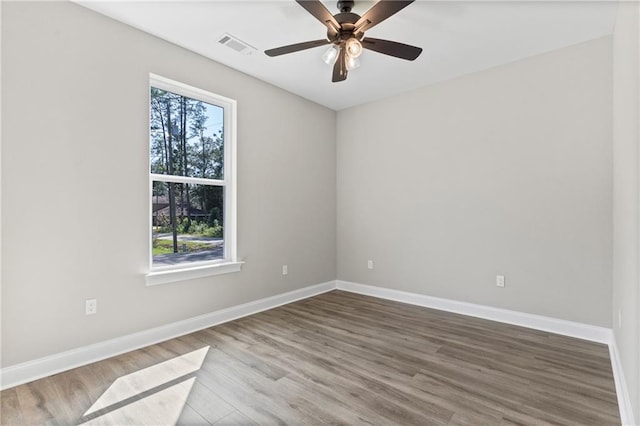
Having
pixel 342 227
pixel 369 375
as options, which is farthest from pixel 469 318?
pixel 342 227

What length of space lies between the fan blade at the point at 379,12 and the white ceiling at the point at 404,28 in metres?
0.28

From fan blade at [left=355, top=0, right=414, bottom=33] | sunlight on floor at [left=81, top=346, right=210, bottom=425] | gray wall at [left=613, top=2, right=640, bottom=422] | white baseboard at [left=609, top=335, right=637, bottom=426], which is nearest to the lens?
gray wall at [left=613, top=2, right=640, bottom=422]

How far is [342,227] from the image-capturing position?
475cm

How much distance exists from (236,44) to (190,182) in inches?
54.9

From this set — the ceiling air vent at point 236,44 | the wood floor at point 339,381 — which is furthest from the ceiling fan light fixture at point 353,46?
the wood floor at point 339,381

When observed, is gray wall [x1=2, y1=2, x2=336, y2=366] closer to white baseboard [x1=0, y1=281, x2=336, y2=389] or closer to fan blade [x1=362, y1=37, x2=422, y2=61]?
white baseboard [x1=0, y1=281, x2=336, y2=389]

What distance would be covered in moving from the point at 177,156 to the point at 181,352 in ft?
5.92

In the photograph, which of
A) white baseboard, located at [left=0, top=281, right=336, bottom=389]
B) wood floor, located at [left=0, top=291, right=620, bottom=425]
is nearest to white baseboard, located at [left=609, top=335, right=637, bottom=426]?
wood floor, located at [left=0, top=291, right=620, bottom=425]

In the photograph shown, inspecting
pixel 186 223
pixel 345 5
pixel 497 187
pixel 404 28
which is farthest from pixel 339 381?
pixel 404 28

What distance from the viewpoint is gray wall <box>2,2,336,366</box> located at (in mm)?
2104

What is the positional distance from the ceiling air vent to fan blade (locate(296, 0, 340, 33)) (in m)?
1.05

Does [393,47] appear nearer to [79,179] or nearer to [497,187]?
[497,187]

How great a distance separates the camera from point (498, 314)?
3336 mm

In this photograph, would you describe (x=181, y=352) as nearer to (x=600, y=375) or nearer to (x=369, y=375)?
(x=369, y=375)
